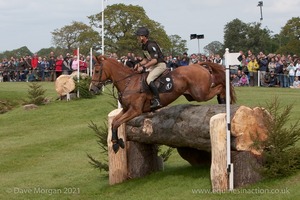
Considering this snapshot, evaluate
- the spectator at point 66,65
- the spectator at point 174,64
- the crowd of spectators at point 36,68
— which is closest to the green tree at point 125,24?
the crowd of spectators at point 36,68

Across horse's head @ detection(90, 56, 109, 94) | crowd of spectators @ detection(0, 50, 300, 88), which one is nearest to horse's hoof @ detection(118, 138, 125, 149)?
horse's head @ detection(90, 56, 109, 94)

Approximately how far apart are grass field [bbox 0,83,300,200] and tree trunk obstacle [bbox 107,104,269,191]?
320 mm

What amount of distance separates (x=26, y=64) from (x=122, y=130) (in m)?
28.0

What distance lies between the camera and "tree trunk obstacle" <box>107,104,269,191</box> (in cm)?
965

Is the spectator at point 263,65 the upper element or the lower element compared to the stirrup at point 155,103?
upper

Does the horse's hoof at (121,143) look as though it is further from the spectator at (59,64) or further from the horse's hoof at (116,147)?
the spectator at (59,64)

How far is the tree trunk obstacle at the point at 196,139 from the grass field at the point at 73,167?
0.32 metres

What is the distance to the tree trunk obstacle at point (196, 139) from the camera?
9.65 metres

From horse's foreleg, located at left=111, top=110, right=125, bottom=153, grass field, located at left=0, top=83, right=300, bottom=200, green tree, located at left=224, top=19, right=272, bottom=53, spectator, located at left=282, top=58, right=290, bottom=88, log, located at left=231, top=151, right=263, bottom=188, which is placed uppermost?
green tree, located at left=224, top=19, right=272, bottom=53

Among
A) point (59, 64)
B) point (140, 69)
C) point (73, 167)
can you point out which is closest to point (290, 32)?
point (59, 64)

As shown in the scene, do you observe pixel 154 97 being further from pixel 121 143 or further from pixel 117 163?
pixel 117 163

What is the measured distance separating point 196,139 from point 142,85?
1.90 metres

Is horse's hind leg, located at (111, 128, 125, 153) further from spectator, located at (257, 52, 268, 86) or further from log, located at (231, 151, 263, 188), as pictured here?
spectator, located at (257, 52, 268, 86)

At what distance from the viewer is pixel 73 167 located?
48.5 ft
